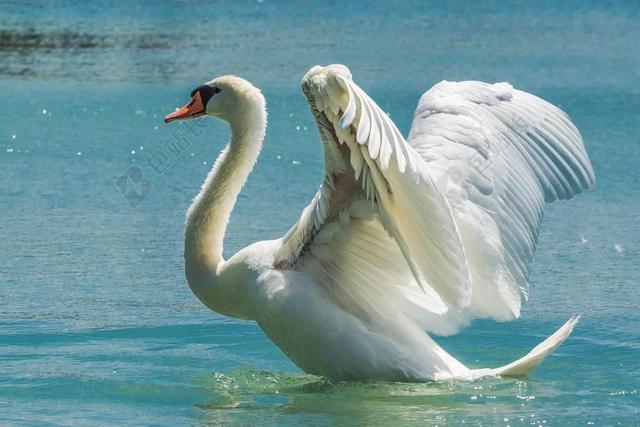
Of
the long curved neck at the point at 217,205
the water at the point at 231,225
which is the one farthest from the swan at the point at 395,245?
the water at the point at 231,225

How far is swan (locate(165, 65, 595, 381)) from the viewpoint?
595 cm

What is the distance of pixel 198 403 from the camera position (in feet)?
20.9

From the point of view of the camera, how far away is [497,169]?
22.0 feet

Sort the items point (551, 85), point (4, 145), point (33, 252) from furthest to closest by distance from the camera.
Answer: point (551, 85)
point (4, 145)
point (33, 252)

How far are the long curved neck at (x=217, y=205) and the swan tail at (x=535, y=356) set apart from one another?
134cm

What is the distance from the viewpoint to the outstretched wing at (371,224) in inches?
206

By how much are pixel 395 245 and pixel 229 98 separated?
A: 1205mm

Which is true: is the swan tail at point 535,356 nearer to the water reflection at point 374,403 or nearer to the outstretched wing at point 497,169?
the water reflection at point 374,403

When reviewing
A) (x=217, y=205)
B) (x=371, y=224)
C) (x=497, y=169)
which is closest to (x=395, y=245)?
(x=371, y=224)

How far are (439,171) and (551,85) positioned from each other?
10.3 metres

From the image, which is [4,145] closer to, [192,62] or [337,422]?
[192,62]

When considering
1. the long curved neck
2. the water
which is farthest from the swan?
the water

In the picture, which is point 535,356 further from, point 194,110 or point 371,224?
point 194,110

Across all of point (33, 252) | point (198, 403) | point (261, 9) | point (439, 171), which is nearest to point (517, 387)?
point (439, 171)
